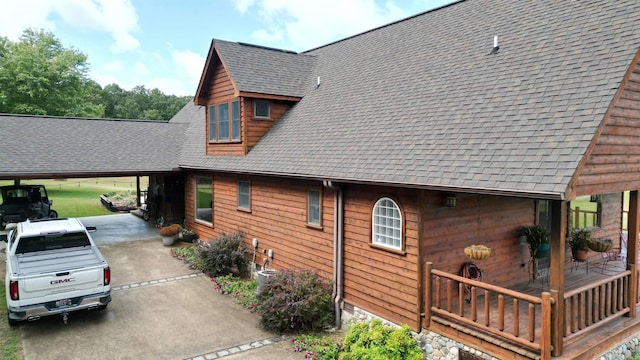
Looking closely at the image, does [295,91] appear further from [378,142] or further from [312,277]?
[312,277]

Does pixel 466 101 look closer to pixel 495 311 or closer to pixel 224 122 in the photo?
pixel 495 311

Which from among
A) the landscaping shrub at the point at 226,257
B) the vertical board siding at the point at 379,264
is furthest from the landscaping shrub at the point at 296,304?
the landscaping shrub at the point at 226,257

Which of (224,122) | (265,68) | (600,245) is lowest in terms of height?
(600,245)

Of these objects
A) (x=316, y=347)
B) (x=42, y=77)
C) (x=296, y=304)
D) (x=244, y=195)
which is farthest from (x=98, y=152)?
(x=42, y=77)

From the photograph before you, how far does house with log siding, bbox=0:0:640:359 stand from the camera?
5.88 meters

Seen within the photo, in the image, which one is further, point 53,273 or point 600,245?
point 600,245

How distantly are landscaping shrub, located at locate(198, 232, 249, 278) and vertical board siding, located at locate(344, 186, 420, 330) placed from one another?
14.0 ft

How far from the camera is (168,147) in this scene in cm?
1780

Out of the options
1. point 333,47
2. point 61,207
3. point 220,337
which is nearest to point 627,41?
point 220,337

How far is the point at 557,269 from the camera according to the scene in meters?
5.37

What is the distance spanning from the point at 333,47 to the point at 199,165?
660 centimetres

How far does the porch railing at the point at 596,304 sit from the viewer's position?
5902 millimetres

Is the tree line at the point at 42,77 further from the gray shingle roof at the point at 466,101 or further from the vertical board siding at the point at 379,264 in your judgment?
the vertical board siding at the point at 379,264

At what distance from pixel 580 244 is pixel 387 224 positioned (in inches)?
211
